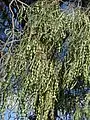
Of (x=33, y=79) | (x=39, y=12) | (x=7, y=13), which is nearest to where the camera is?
(x=33, y=79)

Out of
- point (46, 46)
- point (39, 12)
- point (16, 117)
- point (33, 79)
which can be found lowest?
point (16, 117)

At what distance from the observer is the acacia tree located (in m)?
2.28

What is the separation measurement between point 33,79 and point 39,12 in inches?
A: 17.0

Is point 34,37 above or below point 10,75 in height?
above

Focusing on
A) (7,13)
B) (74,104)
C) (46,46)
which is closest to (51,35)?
(46,46)

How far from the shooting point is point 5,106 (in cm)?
242

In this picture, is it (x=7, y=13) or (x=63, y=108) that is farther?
(x=7, y=13)

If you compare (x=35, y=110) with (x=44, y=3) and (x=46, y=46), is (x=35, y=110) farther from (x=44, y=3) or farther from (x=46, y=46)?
(x=44, y=3)

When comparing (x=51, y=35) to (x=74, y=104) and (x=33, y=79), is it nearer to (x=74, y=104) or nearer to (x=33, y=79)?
(x=33, y=79)

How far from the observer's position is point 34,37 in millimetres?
2359

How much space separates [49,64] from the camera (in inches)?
91.1

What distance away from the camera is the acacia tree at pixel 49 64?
7.49ft

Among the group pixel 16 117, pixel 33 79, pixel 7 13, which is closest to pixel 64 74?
pixel 33 79

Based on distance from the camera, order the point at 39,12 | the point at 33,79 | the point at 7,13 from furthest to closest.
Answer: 1. the point at 7,13
2. the point at 39,12
3. the point at 33,79
